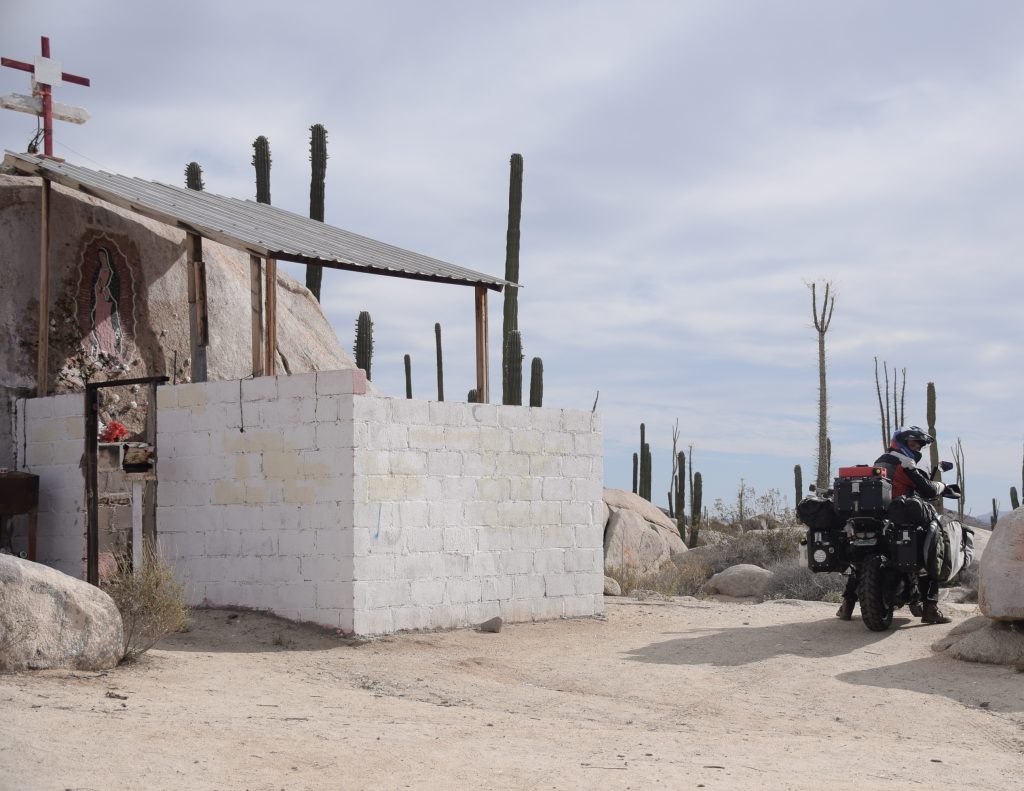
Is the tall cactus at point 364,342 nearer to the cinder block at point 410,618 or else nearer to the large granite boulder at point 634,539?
the large granite boulder at point 634,539

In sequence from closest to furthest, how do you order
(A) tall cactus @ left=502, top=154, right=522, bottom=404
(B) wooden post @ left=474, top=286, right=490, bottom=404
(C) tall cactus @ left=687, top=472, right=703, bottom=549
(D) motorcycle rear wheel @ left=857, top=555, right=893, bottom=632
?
(D) motorcycle rear wheel @ left=857, top=555, right=893, bottom=632
(B) wooden post @ left=474, top=286, right=490, bottom=404
(A) tall cactus @ left=502, top=154, right=522, bottom=404
(C) tall cactus @ left=687, top=472, right=703, bottom=549

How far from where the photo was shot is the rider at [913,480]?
473 inches

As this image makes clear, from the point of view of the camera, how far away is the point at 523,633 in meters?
12.6

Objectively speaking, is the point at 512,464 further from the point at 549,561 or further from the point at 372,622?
the point at 372,622

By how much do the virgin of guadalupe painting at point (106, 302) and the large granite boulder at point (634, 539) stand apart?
33.4 ft

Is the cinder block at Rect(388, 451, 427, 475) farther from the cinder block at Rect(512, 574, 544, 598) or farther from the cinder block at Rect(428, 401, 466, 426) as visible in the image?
the cinder block at Rect(512, 574, 544, 598)

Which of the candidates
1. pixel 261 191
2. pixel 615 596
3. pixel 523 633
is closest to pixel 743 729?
pixel 523 633

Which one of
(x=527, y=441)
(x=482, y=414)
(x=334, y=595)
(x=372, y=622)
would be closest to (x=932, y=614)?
(x=527, y=441)

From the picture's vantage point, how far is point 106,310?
597 inches

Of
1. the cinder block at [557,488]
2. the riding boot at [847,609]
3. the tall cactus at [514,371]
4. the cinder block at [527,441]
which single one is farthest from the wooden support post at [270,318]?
the tall cactus at [514,371]

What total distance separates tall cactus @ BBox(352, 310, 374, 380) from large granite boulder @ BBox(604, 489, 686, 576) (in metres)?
5.83

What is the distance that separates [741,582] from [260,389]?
10.9 metres

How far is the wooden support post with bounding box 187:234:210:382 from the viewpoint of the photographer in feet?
44.9

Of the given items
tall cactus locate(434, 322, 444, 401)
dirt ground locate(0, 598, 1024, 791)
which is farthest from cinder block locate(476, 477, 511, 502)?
tall cactus locate(434, 322, 444, 401)
